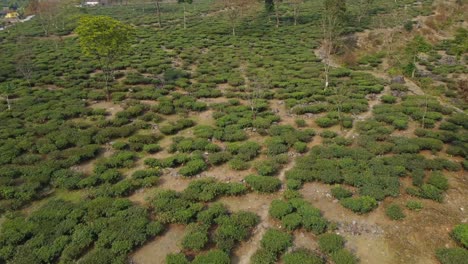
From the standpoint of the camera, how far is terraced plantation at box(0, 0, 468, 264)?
13.3m

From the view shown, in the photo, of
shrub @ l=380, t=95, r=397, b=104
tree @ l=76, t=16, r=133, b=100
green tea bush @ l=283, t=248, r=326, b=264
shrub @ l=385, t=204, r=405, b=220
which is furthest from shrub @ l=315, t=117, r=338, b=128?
tree @ l=76, t=16, r=133, b=100

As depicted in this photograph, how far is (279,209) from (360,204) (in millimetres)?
3918

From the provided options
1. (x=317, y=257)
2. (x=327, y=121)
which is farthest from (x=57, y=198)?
(x=327, y=121)

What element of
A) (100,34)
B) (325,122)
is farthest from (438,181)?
(100,34)

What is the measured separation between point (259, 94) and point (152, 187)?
15.3 m

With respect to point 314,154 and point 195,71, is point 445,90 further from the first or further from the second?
point 195,71

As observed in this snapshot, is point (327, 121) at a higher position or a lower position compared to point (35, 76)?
lower

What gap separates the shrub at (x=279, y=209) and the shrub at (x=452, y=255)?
242 inches

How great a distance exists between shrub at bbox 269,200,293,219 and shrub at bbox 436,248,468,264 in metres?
6.14

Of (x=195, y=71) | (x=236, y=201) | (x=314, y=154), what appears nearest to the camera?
(x=236, y=201)

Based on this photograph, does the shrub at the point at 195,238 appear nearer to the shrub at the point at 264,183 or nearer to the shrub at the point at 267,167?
the shrub at the point at 264,183

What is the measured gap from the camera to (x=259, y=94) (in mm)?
29344

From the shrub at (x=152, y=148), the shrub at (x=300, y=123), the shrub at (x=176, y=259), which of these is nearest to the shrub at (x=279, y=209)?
the shrub at (x=176, y=259)

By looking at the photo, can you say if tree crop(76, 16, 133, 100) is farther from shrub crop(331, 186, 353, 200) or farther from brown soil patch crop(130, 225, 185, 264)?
shrub crop(331, 186, 353, 200)
